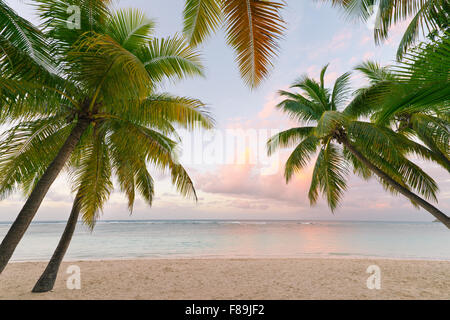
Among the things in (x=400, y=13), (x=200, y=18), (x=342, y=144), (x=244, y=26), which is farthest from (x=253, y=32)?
(x=342, y=144)

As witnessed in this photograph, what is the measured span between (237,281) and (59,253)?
15.4ft

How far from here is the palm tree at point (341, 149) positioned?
19.3 ft

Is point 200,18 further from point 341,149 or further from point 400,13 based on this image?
point 341,149

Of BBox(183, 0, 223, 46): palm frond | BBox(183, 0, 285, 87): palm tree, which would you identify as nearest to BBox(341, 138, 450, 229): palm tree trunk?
BBox(183, 0, 285, 87): palm tree

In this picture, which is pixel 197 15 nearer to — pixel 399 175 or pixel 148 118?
pixel 148 118

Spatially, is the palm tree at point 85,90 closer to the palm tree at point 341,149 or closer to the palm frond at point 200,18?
the palm frond at point 200,18

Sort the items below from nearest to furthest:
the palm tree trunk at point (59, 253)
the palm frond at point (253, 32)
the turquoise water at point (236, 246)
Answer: the palm frond at point (253, 32)
the palm tree trunk at point (59, 253)
the turquoise water at point (236, 246)

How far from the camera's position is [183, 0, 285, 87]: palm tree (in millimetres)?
2943

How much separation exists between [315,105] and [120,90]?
6430 mm

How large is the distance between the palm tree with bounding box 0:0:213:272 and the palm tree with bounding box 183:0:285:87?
103cm

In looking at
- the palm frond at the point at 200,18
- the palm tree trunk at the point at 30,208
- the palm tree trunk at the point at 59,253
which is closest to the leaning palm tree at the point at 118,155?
the palm tree trunk at the point at 59,253

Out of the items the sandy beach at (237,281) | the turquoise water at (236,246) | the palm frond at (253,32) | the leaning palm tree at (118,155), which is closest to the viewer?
the palm frond at (253,32)

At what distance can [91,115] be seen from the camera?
13.9 ft
